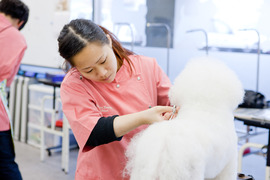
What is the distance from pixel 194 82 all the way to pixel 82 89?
1.25 feet

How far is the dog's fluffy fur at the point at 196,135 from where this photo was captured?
0.62m

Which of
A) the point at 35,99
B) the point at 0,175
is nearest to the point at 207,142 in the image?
the point at 0,175

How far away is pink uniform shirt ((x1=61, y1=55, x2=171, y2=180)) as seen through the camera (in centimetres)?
100

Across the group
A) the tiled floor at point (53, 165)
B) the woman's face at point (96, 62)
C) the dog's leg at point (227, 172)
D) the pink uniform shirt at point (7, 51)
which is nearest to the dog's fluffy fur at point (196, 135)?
the dog's leg at point (227, 172)

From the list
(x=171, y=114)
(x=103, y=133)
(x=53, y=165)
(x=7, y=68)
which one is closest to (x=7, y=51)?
(x=7, y=68)

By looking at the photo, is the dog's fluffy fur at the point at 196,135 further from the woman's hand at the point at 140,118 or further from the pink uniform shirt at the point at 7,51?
the pink uniform shirt at the point at 7,51

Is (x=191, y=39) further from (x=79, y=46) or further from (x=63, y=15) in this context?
(x=79, y=46)

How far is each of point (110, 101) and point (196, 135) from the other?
18.3 inches

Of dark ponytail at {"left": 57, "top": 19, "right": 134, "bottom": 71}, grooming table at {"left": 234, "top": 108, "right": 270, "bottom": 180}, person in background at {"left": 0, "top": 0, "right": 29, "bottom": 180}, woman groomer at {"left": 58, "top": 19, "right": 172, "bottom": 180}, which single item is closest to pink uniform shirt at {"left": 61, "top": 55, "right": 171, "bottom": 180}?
woman groomer at {"left": 58, "top": 19, "right": 172, "bottom": 180}

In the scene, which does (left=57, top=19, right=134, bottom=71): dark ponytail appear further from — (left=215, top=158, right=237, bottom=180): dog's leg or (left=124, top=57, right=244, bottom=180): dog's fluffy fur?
(left=215, top=158, right=237, bottom=180): dog's leg

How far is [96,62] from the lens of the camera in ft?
3.18

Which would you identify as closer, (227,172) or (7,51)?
(227,172)

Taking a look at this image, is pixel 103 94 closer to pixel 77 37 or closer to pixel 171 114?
pixel 77 37

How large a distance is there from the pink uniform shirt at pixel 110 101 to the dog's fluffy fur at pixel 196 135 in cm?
27
